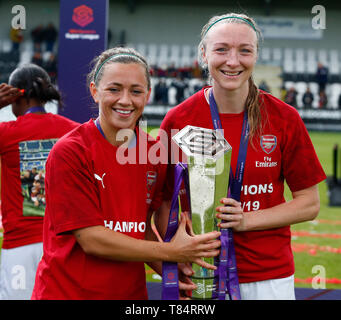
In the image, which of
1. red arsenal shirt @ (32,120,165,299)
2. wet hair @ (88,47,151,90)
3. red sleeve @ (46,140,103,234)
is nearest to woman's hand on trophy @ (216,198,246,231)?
red arsenal shirt @ (32,120,165,299)

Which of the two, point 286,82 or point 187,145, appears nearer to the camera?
point 187,145

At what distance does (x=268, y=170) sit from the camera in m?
2.23

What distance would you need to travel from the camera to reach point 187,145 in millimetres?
1929

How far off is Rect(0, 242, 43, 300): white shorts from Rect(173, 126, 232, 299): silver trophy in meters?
1.44

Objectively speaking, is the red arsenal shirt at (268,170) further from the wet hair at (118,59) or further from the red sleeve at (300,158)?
the wet hair at (118,59)

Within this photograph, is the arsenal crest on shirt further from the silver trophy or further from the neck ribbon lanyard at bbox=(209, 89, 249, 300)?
the silver trophy

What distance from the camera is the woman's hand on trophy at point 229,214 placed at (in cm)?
196

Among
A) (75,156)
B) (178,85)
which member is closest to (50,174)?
(75,156)

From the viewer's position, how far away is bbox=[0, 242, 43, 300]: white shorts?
3043 mm

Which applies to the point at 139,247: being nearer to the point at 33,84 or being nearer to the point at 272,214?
the point at 272,214

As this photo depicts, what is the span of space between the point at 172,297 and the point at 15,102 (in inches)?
70.8

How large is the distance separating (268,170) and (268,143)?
0.38 feet

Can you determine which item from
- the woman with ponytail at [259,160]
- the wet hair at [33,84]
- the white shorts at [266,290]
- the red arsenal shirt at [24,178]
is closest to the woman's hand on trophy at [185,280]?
the woman with ponytail at [259,160]
